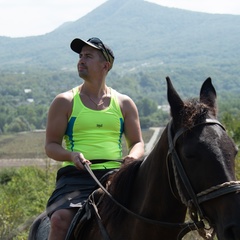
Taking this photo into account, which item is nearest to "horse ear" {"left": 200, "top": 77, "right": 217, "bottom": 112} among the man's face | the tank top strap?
the tank top strap

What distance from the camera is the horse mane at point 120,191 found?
4.99 meters

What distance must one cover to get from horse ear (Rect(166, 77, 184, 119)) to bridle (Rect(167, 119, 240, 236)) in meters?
0.11

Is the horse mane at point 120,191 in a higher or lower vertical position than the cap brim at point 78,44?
lower

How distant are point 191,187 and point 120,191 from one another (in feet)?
3.44

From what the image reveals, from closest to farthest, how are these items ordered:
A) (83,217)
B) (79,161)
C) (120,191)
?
1. (120,191)
2. (83,217)
3. (79,161)

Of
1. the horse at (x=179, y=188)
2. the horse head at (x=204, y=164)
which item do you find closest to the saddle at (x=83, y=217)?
the horse at (x=179, y=188)

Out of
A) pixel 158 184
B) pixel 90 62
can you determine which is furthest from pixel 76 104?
pixel 158 184

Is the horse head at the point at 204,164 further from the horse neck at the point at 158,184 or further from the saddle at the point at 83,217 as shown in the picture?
the saddle at the point at 83,217

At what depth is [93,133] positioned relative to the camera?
18.7ft

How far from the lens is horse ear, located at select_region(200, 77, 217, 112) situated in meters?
4.54

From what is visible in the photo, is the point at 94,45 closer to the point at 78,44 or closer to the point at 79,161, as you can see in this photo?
the point at 78,44

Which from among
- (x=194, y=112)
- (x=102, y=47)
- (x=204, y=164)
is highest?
(x=102, y=47)

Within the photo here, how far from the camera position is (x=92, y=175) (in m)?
5.28

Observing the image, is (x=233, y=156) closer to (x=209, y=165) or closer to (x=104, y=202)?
(x=209, y=165)
